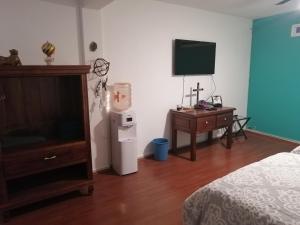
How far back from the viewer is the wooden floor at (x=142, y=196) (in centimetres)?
213

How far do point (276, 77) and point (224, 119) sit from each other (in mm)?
1510

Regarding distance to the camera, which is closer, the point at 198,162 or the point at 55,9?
the point at 55,9

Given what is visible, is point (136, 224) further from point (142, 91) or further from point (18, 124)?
point (142, 91)

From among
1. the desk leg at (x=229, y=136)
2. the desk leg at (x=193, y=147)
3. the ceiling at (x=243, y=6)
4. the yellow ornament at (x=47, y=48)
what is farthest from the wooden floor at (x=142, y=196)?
the ceiling at (x=243, y=6)

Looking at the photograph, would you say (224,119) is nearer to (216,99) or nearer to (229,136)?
(229,136)

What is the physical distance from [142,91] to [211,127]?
46.2 inches

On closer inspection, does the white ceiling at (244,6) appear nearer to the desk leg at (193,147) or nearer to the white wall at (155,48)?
the white wall at (155,48)

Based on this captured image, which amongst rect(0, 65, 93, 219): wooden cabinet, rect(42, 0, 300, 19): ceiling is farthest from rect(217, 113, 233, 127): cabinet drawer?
rect(0, 65, 93, 219): wooden cabinet

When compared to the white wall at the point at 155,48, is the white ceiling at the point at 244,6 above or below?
above

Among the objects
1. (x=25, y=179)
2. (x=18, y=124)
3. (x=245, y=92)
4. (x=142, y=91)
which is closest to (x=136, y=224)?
(x=25, y=179)

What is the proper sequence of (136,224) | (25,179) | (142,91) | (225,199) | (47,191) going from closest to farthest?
(225,199), (136,224), (47,191), (25,179), (142,91)

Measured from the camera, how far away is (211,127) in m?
3.51

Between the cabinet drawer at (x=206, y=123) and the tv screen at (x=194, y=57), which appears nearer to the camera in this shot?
the cabinet drawer at (x=206, y=123)

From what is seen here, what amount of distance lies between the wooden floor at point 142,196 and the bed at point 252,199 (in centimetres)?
67
